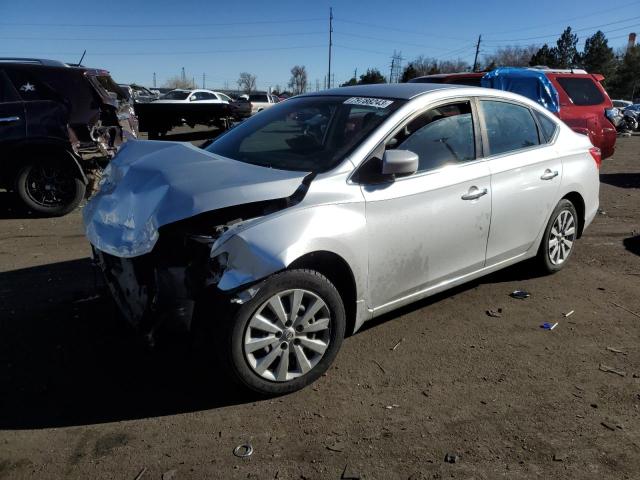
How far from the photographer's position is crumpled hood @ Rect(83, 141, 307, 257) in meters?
2.82

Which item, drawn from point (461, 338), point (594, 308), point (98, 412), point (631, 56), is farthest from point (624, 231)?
point (631, 56)

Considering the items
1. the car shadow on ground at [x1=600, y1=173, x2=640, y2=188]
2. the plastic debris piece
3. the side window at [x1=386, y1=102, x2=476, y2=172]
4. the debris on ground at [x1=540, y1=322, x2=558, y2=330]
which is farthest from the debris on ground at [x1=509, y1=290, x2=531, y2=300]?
the car shadow on ground at [x1=600, y1=173, x2=640, y2=188]

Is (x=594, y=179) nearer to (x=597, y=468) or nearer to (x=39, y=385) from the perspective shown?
(x=597, y=468)

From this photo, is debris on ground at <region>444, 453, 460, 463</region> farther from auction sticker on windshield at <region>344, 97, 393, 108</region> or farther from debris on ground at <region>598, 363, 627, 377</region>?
auction sticker on windshield at <region>344, 97, 393, 108</region>

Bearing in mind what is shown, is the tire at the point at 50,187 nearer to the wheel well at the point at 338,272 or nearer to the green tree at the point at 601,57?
the wheel well at the point at 338,272

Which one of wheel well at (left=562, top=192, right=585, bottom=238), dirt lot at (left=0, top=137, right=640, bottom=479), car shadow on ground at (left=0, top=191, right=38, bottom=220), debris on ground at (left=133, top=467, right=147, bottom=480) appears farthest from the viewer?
car shadow on ground at (left=0, top=191, right=38, bottom=220)

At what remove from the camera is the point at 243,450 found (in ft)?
8.50

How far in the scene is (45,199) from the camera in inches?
274

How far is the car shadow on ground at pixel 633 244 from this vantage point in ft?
19.0

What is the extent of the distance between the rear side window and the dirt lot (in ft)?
19.0

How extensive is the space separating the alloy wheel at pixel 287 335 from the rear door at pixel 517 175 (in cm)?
170

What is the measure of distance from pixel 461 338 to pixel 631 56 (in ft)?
248

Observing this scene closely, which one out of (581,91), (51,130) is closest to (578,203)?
(581,91)

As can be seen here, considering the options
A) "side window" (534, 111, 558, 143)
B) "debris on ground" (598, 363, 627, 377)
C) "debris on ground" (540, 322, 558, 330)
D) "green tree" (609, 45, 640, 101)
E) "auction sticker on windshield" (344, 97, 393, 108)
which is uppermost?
"green tree" (609, 45, 640, 101)
